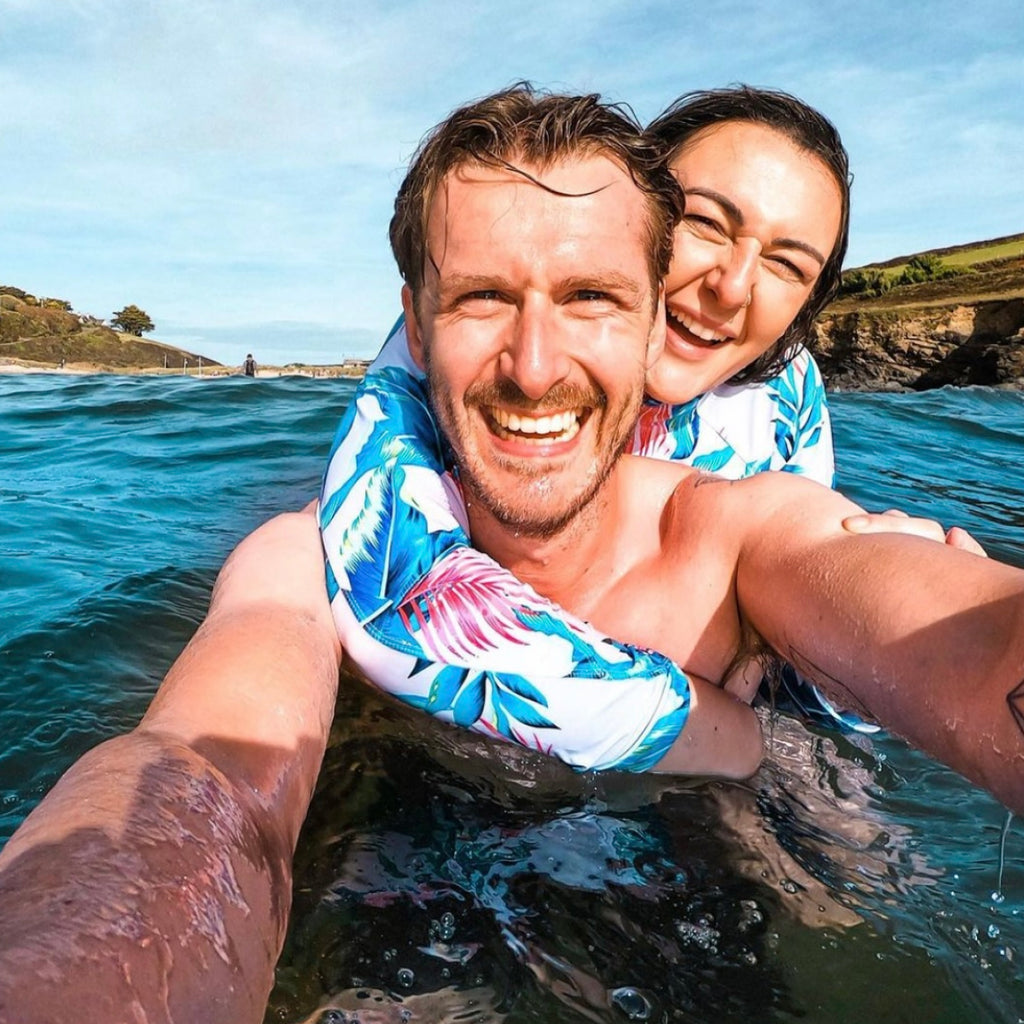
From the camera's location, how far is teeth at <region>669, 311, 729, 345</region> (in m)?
3.73

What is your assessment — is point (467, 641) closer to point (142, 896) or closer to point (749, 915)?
point (749, 915)

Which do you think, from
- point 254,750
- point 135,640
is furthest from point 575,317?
point 135,640

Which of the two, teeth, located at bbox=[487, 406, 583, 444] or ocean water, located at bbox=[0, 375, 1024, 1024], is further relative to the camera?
teeth, located at bbox=[487, 406, 583, 444]

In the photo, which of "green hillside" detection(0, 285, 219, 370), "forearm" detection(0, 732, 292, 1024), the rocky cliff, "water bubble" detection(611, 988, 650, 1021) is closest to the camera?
"forearm" detection(0, 732, 292, 1024)

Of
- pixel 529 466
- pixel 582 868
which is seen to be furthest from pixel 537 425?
pixel 582 868

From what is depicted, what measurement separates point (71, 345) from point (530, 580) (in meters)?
48.3

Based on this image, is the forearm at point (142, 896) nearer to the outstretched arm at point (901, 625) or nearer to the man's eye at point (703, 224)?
the outstretched arm at point (901, 625)


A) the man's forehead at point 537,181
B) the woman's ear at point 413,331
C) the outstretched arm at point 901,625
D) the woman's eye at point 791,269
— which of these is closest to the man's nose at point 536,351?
the man's forehead at point 537,181

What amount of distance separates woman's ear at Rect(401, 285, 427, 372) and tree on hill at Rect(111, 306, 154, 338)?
2657 inches

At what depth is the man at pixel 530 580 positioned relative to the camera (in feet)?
5.05

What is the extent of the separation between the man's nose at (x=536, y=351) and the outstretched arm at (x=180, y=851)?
974mm

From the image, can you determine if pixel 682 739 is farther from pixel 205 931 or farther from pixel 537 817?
pixel 205 931

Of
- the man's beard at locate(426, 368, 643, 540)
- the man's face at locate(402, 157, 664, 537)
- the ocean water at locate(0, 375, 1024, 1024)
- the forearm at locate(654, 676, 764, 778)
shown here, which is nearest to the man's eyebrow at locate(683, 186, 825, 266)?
the man's face at locate(402, 157, 664, 537)

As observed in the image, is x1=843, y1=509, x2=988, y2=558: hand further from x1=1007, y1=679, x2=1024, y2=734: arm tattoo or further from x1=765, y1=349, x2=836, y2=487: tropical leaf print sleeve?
x1=765, y1=349, x2=836, y2=487: tropical leaf print sleeve
